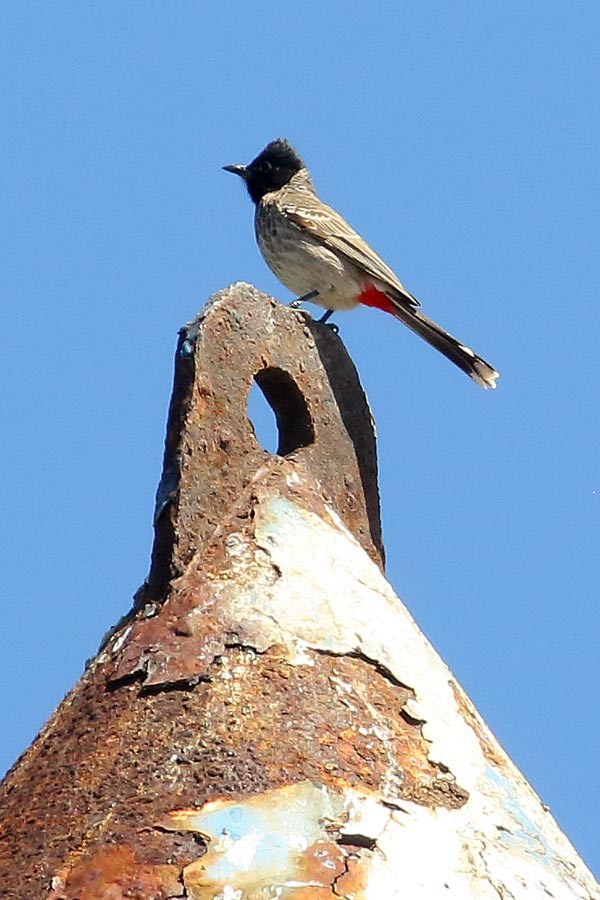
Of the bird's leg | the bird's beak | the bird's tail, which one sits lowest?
the bird's tail

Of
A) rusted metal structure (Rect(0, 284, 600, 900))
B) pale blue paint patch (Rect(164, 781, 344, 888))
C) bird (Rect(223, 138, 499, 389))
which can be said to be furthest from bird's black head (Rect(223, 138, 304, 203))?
pale blue paint patch (Rect(164, 781, 344, 888))

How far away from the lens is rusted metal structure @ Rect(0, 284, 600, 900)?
2.53 metres

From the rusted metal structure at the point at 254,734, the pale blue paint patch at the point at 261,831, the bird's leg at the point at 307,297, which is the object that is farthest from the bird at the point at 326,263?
the pale blue paint patch at the point at 261,831

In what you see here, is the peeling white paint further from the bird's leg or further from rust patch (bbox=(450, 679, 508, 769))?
the bird's leg

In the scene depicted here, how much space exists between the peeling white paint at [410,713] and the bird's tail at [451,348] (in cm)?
345

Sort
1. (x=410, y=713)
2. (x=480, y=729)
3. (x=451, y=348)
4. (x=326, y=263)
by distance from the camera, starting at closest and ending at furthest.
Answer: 1. (x=410, y=713)
2. (x=480, y=729)
3. (x=451, y=348)
4. (x=326, y=263)

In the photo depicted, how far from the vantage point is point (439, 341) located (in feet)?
23.4

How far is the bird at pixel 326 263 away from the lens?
7.50m

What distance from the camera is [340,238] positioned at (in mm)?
8289

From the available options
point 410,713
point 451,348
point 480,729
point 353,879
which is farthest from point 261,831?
point 451,348

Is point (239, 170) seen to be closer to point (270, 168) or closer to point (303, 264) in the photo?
point (270, 168)

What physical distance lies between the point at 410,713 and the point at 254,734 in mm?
335

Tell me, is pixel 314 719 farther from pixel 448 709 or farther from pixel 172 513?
pixel 172 513

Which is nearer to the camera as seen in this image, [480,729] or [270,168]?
[480,729]
